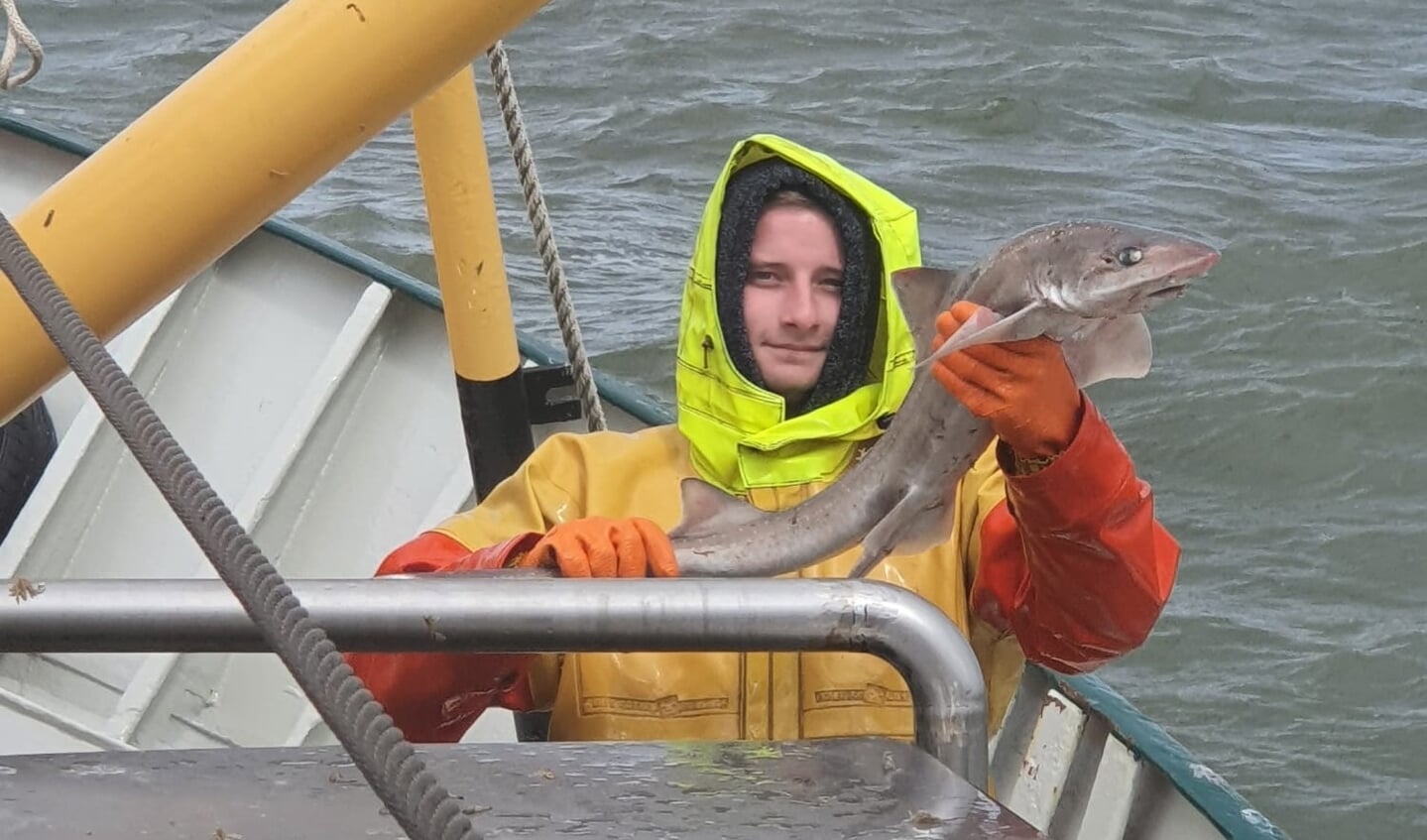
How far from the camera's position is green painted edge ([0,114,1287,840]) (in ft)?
10.6

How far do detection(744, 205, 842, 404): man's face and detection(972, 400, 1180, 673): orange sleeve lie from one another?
1.28 feet

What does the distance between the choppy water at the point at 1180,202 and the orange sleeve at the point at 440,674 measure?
4001 millimetres

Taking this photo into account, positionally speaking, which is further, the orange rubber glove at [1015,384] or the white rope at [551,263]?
the white rope at [551,263]

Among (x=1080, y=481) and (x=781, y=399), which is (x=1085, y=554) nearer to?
(x=1080, y=481)

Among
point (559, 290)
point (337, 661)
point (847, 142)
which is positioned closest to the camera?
point (337, 661)

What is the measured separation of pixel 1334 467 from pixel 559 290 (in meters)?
4.91

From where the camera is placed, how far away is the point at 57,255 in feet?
5.33

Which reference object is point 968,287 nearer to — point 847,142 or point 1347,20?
point 847,142

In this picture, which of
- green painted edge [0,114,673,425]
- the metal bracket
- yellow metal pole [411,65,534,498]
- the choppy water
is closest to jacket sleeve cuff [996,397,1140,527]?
yellow metal pole [411,65,534,498]

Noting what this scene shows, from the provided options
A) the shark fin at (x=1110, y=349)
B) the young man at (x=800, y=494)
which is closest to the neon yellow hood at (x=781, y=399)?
the young man at (x=800, y=494)

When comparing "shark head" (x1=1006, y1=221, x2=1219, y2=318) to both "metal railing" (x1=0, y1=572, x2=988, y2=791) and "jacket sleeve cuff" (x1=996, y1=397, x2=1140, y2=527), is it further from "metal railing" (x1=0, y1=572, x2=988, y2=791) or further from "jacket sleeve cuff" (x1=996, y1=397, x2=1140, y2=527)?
"metal railing" (x1=0, y1=572, x2=988, y2=791)

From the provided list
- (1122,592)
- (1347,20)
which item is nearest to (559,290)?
(1122,592)

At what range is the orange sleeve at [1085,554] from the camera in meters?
2.20

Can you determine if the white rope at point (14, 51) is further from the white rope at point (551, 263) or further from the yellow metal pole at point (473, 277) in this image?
the white rope at point (551, 263)
